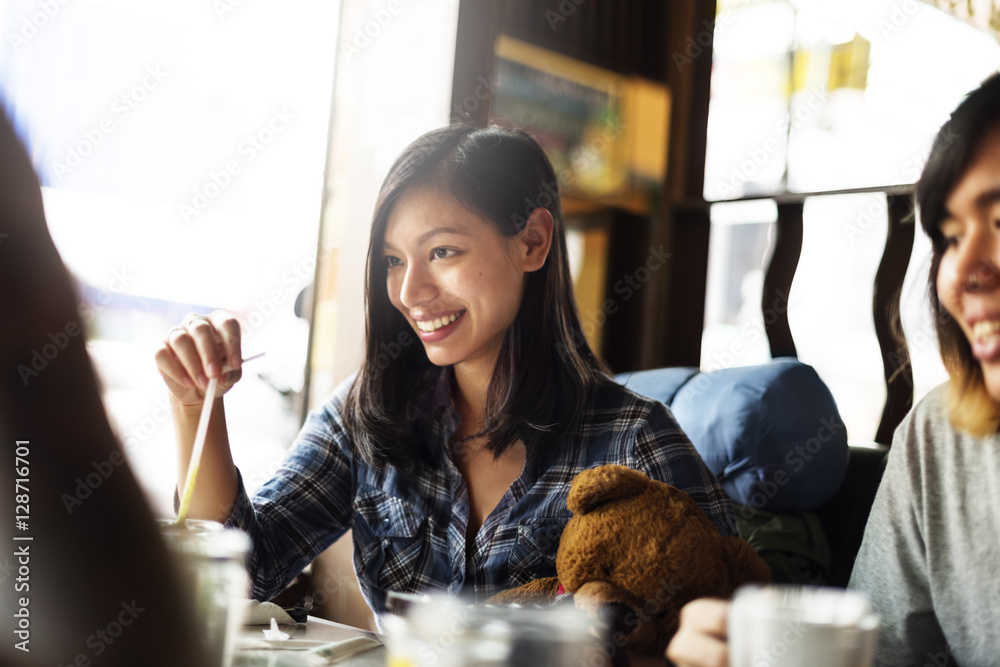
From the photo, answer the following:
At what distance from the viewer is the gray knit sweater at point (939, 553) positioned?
35.3 inches

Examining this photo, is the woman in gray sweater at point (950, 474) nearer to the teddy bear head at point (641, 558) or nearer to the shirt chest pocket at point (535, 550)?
the teddy bear head at point (641, 558)

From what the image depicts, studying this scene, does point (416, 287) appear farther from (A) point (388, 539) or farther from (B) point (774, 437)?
(B) point (774, 437)

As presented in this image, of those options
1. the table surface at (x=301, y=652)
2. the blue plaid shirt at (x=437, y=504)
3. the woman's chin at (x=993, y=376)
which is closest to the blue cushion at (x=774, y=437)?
the blue plaid shirt at (x=437, y=504)

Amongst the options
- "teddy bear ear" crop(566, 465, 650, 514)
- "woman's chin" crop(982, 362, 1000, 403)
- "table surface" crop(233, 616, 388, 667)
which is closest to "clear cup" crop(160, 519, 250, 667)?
"table surface" crop(233, 616, 388, 667)

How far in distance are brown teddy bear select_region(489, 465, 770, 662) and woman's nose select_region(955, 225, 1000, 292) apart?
14.3 inches

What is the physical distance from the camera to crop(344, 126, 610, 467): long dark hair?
50.3 inches

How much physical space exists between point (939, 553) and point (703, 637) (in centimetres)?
48

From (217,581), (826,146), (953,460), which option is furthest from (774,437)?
(826,146)

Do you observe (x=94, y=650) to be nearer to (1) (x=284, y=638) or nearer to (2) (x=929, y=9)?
(1) (x=284, y=638)

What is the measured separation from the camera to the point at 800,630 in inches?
19.7

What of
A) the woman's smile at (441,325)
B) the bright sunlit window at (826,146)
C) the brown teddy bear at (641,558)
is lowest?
the brown teddy bear at (641,558)

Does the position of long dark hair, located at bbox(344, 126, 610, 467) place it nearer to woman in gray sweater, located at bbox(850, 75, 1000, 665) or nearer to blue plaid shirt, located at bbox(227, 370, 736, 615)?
blue plaid shirt, located at bbox(227, 370, 736, 615)

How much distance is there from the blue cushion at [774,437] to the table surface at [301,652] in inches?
29.0

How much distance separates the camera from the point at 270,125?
7.05 feet
